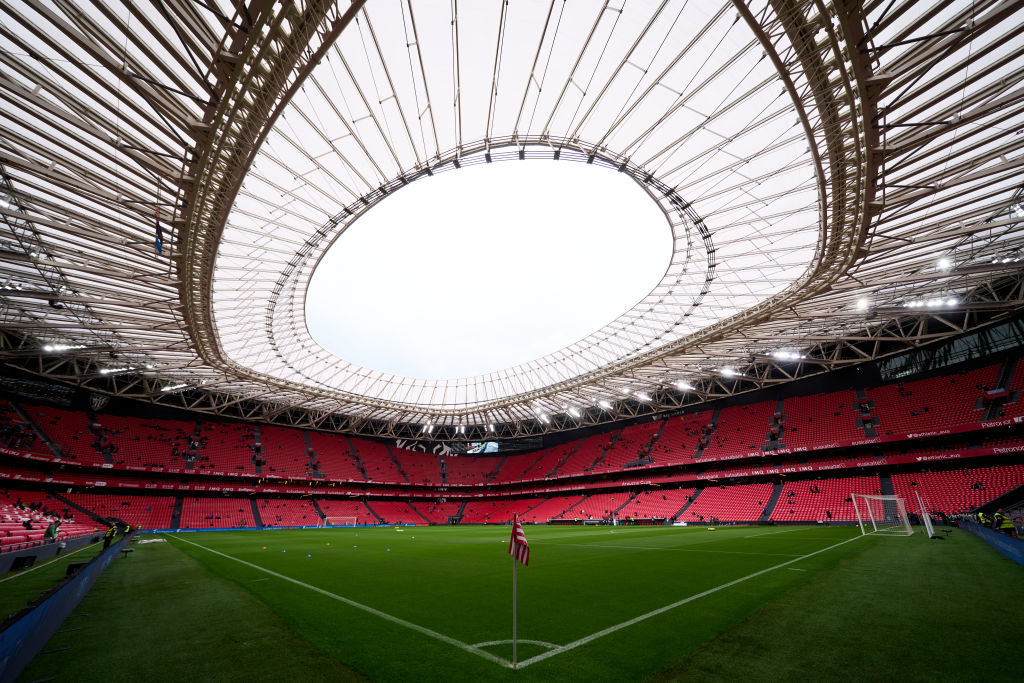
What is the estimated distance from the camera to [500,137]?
19828 mm

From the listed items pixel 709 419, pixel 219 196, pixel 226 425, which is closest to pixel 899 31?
pixel 219 196

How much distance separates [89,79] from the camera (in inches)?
547

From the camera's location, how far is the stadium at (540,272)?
7.68 meters

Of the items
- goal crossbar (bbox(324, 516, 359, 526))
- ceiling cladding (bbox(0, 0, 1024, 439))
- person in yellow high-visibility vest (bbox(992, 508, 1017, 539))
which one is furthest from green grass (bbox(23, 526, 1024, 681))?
goal crossbar (bbox(324, 516, 359, 526))

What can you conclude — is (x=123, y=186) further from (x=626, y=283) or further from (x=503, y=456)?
(x=503, y=456)

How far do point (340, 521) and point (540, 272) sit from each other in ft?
130

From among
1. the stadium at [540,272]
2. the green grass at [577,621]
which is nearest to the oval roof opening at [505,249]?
the stadium at [540,272]

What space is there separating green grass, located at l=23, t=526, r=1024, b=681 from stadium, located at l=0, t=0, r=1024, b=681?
0.10 meters

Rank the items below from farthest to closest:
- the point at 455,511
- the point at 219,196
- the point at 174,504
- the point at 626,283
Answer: the point at 455,511 < the point at 174,504 < the point at 626,283 < the point at 219,196

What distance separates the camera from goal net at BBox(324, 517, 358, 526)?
56.3 metres

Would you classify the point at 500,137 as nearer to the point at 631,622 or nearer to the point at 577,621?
the point at 577,621

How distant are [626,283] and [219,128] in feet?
89.5

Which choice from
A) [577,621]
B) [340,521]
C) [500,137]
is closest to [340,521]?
[340,521]

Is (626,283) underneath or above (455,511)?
above
